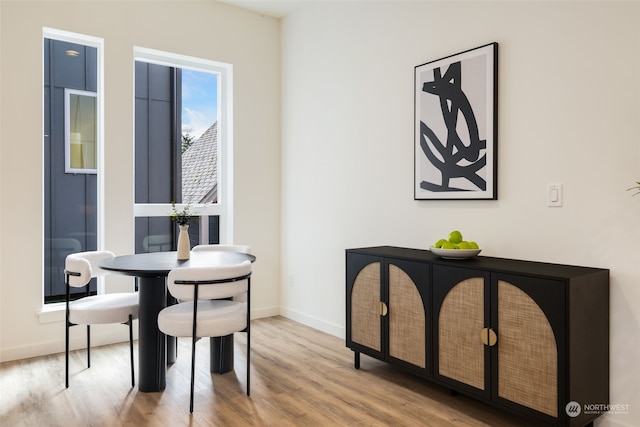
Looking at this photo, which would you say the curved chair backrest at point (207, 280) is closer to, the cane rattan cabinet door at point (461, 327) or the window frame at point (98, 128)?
the cane rattan cabinet door at point (461, 327)

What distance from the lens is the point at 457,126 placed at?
2.98m

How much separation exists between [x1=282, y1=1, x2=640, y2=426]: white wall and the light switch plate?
0.04m

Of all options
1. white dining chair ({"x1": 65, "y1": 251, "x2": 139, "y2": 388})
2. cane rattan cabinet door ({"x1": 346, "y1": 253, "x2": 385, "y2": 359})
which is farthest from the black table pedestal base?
cane rattan cabinet door ({"x1": 346, "y1": 253, "x2": 385, "y2": 359})

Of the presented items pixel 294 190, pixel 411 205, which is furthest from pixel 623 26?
pixel 294 190

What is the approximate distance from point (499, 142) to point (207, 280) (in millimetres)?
1884

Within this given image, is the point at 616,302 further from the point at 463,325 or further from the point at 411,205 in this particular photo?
the point at 411,205

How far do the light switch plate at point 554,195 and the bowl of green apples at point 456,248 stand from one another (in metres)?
0.46

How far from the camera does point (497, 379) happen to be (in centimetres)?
236

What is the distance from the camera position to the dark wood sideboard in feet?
6.92

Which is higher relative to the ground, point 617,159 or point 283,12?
point 283,12

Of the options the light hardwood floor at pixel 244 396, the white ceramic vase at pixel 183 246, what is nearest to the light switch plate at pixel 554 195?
the light hardwood floor at pixel 244 396

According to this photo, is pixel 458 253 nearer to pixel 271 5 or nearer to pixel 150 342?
pixel 150 342

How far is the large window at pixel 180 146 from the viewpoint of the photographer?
A: 4.18m

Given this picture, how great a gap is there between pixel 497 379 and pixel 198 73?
12.2 ft
